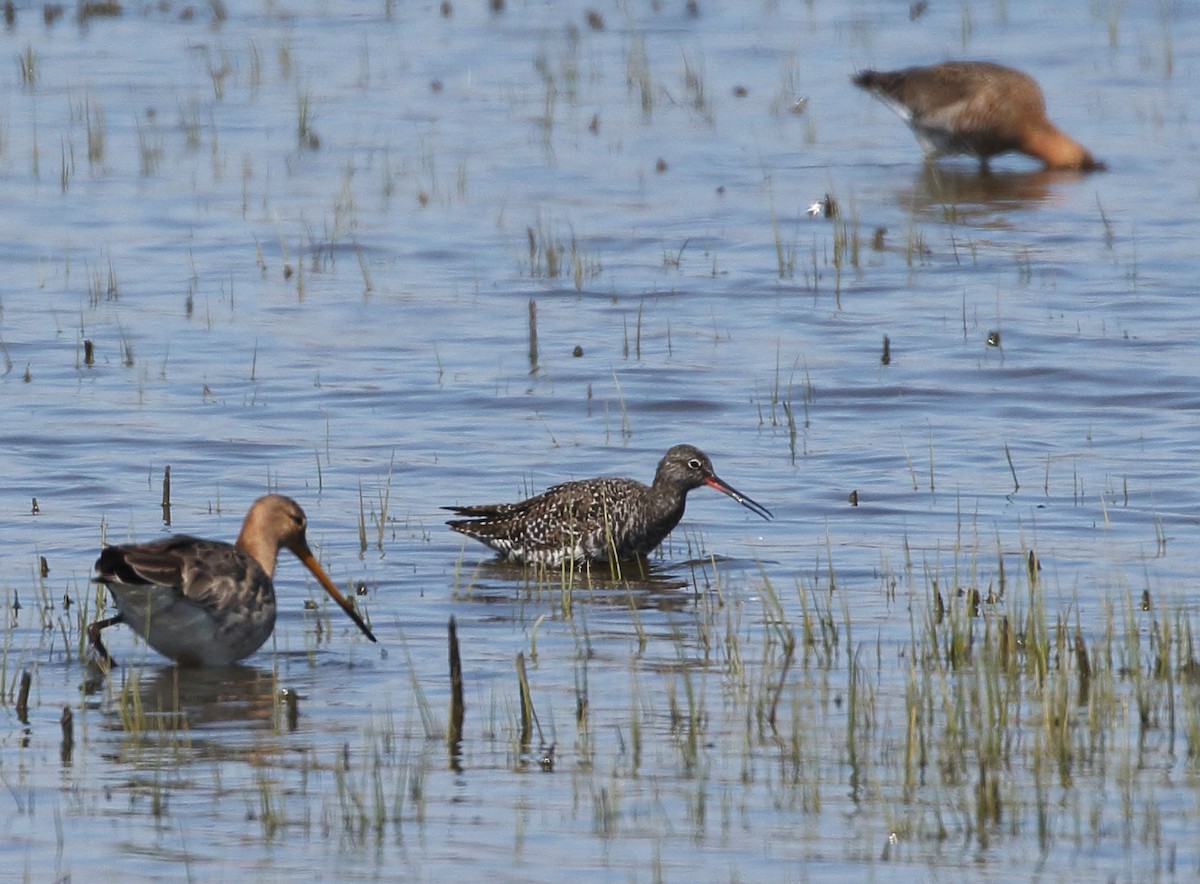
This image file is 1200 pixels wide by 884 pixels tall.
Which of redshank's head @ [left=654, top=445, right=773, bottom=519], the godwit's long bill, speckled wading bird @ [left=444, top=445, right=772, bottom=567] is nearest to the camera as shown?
the godwit's long bill

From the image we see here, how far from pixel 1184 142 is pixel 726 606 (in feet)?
45.6

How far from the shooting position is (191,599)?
8.43 m

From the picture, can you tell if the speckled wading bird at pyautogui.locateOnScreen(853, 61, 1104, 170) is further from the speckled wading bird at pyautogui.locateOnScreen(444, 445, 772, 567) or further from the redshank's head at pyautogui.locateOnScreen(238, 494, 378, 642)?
the redshank's head at pyautogui.locateOnScreen(238, 494, 378, 642)

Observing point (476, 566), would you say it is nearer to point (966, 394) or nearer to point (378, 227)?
point (966, 394)

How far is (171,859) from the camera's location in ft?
21.2

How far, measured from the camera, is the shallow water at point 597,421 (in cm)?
686

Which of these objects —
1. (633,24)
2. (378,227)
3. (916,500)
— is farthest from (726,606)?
(633,24)

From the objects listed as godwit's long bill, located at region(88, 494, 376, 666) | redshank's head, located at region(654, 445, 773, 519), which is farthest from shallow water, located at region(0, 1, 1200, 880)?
redshank's head, located at region(654, 445, 773, 519)

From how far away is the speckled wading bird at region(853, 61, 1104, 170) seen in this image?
21.1 metres

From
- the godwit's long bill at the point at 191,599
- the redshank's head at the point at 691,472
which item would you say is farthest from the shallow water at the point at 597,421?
the redshank's head at the point at 691,472

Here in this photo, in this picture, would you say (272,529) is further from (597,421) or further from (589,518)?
(597,421)

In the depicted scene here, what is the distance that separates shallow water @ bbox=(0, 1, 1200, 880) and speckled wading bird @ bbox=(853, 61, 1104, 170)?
327mm

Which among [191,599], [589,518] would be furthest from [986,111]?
[191,599]

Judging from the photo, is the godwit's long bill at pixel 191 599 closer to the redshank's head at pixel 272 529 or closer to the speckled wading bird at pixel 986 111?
the redshank's head at pixel 272 529
